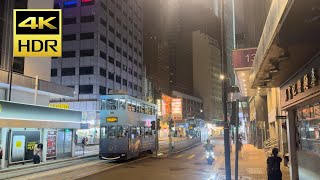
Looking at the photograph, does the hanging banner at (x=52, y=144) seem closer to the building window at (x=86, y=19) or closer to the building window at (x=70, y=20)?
the building window at (x=86, y=19)

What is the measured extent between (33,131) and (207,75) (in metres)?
133

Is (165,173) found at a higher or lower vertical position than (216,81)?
lower

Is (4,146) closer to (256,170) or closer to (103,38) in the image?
(256,170)

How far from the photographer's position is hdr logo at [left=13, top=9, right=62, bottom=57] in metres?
9.62

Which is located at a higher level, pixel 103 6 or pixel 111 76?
pixel 103 6

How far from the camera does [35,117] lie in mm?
24438

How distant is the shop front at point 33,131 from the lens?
22.0m

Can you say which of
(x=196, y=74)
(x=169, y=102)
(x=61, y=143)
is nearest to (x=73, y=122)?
(x=61, y=143)

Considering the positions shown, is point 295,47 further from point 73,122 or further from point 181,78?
point 181,78

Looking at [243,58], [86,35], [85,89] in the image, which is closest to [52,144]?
[243,58]

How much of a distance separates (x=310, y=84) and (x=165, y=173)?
1142cm

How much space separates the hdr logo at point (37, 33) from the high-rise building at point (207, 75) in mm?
140622

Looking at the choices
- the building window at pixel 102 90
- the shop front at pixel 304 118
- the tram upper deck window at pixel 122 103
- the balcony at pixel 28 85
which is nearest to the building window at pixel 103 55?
the building window at pixel 102 90

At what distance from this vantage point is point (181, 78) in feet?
536
